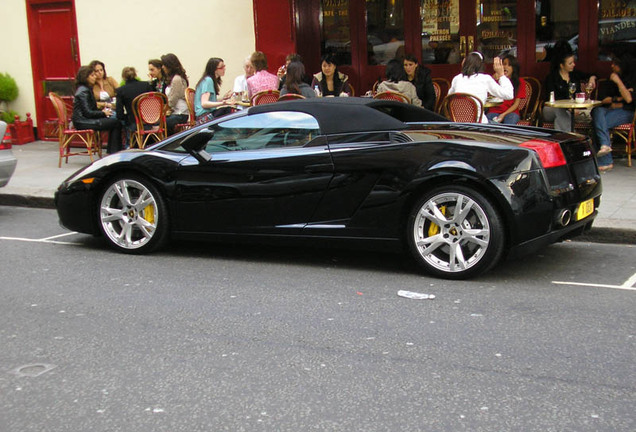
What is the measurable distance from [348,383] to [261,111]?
326 centimetres

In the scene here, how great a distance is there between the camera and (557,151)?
6.11 metres

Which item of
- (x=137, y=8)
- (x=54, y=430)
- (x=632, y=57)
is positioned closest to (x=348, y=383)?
(x=54, y=430)

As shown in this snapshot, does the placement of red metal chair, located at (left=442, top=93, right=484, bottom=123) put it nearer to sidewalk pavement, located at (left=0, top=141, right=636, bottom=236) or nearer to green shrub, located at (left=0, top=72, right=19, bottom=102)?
sidewalk pavement, located at (left=0, top=141, right=636, bottom=236)

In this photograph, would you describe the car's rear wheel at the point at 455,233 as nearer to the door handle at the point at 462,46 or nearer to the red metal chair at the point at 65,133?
the door handle at the point at 462,46

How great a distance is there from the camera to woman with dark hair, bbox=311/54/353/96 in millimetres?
11828

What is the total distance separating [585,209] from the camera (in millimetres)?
6309

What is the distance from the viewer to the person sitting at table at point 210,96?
38.3 feet

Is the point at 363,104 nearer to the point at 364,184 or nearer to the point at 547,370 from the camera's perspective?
the point at 364,184

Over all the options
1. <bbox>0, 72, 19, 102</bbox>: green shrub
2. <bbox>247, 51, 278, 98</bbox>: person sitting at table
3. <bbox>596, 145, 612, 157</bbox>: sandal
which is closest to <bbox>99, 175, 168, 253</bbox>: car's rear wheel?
<bbox>247, 51, 278, 98</bbox>: person sitting at table

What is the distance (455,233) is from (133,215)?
2916mm

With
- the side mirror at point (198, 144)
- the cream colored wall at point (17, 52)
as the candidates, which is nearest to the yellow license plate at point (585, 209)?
the side mirror at point (198, 144)

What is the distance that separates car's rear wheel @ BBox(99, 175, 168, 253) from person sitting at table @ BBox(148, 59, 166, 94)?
5.87m

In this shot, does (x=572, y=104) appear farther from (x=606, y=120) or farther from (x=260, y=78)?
(x=260, y=78)

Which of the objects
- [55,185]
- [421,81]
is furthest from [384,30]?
[55,185]
